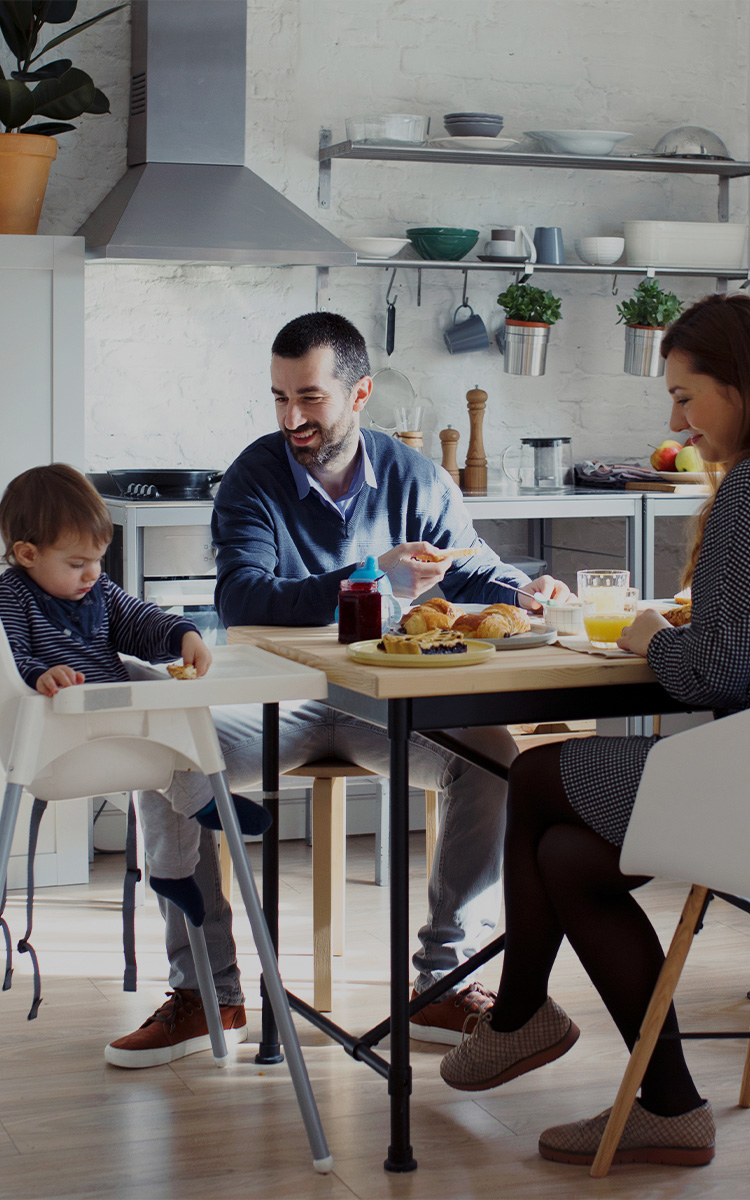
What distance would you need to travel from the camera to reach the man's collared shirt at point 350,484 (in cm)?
275

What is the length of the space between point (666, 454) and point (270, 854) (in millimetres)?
2426

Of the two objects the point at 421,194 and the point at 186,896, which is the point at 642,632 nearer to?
the point at 186,896

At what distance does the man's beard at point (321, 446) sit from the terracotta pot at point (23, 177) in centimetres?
124

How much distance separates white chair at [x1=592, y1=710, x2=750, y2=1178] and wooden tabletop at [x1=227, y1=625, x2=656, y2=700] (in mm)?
176

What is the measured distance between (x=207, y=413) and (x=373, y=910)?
165cm

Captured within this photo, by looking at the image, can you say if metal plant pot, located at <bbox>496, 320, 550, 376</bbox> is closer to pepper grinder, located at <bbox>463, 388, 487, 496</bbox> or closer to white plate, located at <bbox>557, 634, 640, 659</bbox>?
pepper grinder, located at <bbox>463, 388, 487, 496</bbox>

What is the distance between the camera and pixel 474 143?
13.9ft

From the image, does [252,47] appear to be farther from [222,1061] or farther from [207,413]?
[222,1061]

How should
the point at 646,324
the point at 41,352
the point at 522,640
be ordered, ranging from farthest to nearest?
the point at 646,324 < the point at 41,352 < the point at 522,640

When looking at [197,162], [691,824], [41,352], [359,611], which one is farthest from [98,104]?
[691,824]

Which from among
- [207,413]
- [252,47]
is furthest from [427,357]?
[252,47]

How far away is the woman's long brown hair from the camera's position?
2.02 meters

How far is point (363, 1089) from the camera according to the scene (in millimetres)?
2324

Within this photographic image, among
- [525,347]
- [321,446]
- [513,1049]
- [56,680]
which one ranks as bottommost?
[513,1049]
